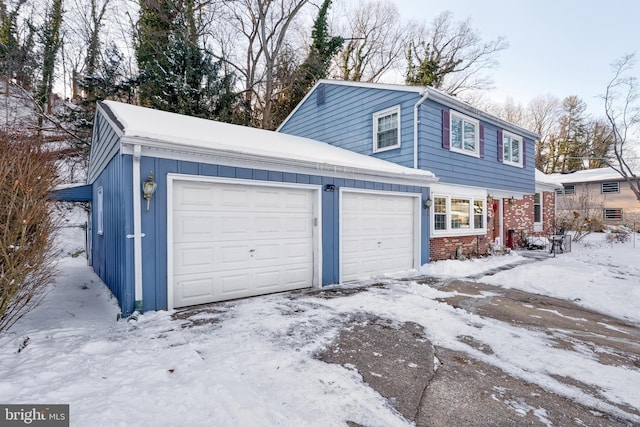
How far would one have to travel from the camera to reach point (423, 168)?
886 cm

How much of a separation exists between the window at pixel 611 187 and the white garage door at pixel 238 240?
92.4 ft

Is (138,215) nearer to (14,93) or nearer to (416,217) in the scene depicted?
(416,217)

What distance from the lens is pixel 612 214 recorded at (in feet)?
76.6

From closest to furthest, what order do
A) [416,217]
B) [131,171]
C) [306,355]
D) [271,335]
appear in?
1. [306,355]
2. [271,335]
3. [131,171]
4. [416,217]

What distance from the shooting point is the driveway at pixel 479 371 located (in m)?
2.48

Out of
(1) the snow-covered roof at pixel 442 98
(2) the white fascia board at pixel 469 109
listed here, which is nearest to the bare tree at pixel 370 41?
(1) the snow-covered roof at pixel 442 98

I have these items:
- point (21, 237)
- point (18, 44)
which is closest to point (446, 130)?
point (21, 237)

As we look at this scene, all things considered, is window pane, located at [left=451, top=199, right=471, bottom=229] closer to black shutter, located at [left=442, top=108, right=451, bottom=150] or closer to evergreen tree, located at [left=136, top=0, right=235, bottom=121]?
black shutter, located at [left=442, top=108, right=451, bottom=150]

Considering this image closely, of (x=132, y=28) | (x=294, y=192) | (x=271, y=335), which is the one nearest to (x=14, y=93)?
(x=132, y=28)

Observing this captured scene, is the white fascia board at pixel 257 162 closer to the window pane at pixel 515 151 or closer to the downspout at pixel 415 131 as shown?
the downspout at pixel 415 131

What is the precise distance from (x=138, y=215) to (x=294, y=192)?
111 inches

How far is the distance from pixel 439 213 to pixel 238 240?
6.57m

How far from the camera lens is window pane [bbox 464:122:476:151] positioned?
10.3m

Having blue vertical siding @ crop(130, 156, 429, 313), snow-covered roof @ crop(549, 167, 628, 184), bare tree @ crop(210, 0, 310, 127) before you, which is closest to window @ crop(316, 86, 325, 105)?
bare tree @ crop(210, 0, 310, 127)
